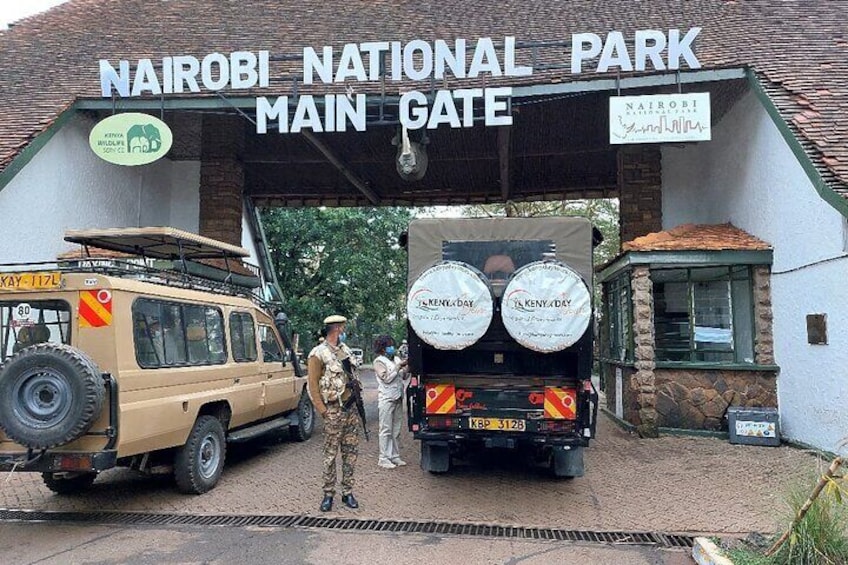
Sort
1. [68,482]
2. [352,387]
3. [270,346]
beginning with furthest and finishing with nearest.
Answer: [270,346] < [68,482] < [352,387]

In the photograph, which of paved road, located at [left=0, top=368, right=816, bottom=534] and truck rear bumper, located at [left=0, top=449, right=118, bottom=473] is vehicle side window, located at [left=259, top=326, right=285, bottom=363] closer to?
paved road, located at [left=0, top=368, right=816, bottom=534]

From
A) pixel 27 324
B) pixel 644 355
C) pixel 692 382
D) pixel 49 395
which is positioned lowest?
pixel 692 382

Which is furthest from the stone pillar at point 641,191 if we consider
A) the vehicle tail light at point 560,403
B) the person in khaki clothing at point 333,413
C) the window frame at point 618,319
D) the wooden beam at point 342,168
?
the person in khaki clothing at point 333,413

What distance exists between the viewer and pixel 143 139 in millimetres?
10047

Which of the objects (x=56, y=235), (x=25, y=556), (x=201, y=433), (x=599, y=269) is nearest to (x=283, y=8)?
(x=56, y=235)

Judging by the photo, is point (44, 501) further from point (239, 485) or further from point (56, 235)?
point (56, 235)

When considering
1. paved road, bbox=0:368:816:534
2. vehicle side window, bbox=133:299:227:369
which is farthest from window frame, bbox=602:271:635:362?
vehicle side window, bbox=133:299:227:369

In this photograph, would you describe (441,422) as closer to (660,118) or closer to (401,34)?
(660,118)

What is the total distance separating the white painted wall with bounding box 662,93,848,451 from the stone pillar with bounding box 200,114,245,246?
9.18m

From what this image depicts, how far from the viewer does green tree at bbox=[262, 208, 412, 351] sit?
21.3 meters

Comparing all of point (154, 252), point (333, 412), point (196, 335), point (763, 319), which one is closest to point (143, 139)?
point (154, 252)

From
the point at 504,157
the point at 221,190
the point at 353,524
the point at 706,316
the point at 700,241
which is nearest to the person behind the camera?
the point at 353,524

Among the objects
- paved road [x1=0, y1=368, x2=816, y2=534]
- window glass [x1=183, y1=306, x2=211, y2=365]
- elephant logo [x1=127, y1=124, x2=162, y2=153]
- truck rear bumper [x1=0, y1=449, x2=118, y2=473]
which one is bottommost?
paved road [x1=0, y1=368, x2=816, y2=534]

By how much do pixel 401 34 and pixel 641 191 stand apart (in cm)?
563
